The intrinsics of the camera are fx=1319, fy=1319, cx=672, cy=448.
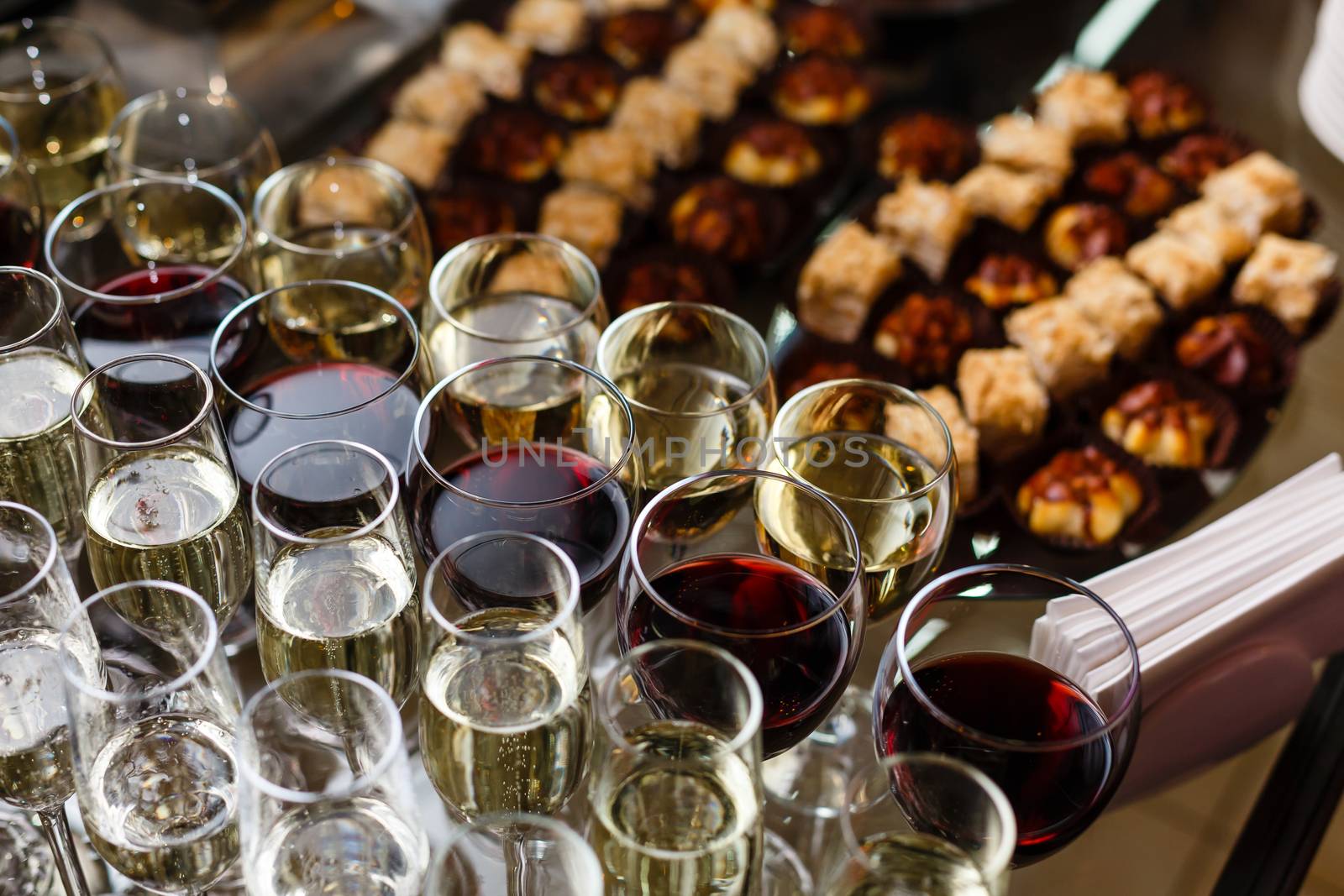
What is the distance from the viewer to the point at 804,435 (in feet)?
3.40

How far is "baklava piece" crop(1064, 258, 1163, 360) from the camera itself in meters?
1.59

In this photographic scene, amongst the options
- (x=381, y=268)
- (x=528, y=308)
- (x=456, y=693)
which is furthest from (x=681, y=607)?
(x=381, y=268)

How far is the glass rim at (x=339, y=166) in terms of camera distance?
123cm

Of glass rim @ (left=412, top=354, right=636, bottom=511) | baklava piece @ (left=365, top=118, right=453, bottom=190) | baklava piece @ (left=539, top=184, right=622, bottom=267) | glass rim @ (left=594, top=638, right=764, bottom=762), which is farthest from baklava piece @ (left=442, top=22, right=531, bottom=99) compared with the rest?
glass rim @ (left=594, top=638, right=764, bottom=762)

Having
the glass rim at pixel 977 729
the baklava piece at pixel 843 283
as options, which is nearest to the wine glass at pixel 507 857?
the glass rim at pixel 977 729

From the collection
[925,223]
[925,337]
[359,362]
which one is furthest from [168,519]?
[925,223]

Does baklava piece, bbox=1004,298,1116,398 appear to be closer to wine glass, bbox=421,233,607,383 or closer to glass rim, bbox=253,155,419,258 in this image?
wine glass, bbox=421,233,607,383

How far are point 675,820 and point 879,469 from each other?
0.41 metres

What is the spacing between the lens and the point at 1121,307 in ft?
5.22

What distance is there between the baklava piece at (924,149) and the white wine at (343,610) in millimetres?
1106

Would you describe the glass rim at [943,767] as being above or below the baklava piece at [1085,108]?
above

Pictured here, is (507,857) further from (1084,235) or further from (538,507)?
(1084,235)

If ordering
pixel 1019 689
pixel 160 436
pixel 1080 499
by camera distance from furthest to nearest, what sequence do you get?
pixel 1080 499
pixel 160 436
pixel 1019 689

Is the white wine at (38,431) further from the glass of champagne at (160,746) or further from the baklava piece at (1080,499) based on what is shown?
the baklava piece at (1080,499)
